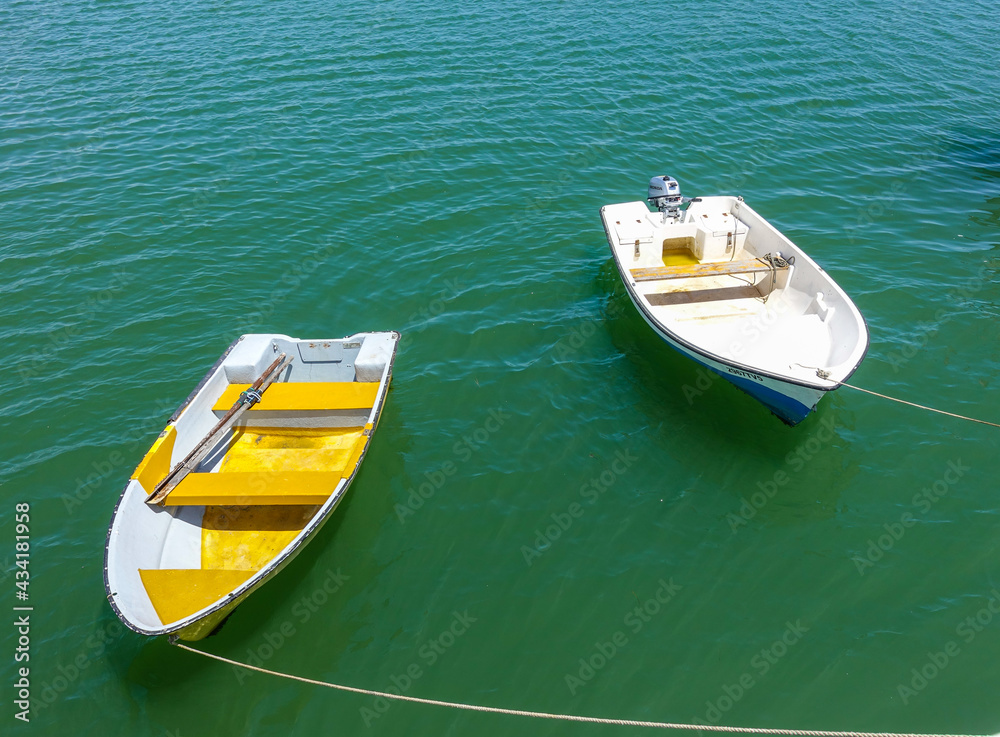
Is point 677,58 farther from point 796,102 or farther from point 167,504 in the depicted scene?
point 167,504

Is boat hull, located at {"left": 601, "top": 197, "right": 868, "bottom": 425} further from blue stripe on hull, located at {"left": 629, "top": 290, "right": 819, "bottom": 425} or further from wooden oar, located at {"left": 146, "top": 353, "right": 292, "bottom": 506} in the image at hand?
wooden oar, located at {"left": 146, "top": 353, "right": 292, "bottom": 506}

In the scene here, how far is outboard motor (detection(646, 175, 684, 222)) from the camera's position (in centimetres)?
1559

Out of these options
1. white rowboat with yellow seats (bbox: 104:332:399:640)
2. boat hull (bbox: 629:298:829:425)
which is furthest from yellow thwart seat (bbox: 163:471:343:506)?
boat hull (bbox: 629:298:829:425)

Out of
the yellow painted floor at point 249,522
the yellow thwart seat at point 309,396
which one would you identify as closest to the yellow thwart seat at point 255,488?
the yellow painted floor at point 249,522

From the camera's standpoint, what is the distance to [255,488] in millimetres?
9930

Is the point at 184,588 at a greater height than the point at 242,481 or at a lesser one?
lesser

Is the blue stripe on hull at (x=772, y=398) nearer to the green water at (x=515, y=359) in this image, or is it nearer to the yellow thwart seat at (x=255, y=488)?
the green water at (x=515, y=359)

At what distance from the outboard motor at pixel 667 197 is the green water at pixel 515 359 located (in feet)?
6.44

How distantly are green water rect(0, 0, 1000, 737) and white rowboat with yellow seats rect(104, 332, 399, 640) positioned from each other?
937mm

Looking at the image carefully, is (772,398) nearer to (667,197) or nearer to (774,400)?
(774,400)

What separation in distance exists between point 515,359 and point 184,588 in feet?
25.5

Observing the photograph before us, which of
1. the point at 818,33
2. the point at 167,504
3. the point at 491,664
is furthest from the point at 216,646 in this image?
the point at 818,33

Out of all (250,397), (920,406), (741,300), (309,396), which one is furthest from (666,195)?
(250,397)

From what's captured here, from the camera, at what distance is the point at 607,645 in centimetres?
920
